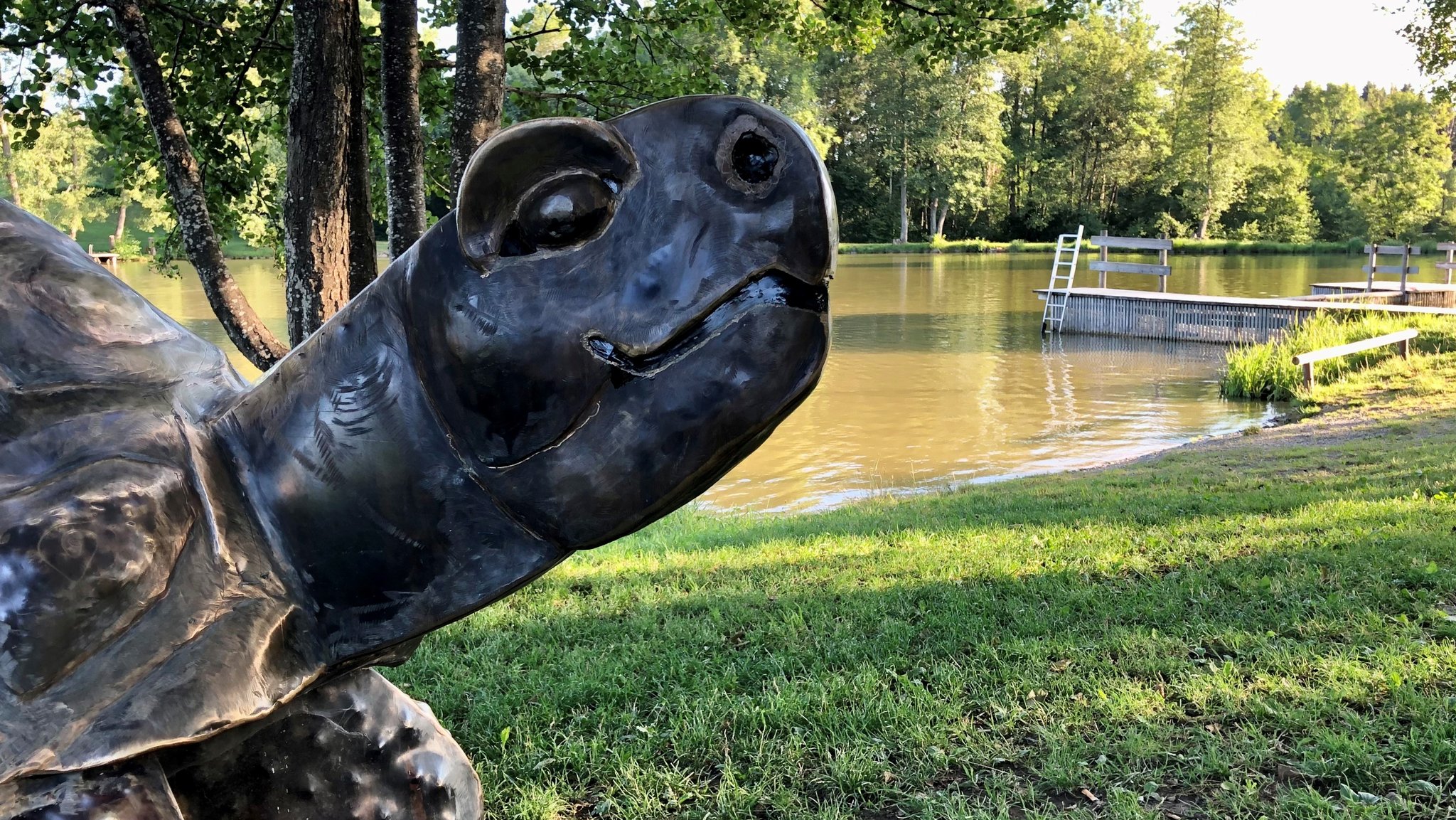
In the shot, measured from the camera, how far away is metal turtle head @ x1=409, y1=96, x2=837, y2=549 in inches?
32.2

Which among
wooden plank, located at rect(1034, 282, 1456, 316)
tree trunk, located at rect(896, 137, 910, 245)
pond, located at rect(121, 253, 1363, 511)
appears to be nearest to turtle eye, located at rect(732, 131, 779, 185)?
pond, located at rect(121, 253, 1363, 511)

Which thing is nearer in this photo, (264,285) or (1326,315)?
(1326,315)

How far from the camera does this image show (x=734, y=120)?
821 mm

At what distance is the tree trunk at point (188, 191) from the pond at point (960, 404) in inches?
127

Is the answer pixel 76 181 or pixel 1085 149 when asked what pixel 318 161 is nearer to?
pixel 76 181

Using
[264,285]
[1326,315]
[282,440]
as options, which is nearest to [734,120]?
[282,440]

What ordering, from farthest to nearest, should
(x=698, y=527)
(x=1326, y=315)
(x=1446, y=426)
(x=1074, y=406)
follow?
(x=1326, y=315) → (x=1074, y=406) → (x=1446, y=426) → (x=698, y=527)

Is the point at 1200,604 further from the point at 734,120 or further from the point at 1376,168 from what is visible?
the point at 1376,168

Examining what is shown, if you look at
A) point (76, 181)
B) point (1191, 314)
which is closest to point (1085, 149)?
point (1191, 314)

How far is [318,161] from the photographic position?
4.76 m

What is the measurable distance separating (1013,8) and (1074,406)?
8.74 m

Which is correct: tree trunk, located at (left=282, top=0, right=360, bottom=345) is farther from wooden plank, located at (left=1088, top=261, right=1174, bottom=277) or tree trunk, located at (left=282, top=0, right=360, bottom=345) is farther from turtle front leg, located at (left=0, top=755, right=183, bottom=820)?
wooden plank, located at (left=1088, top=261, right=1174, bottom=277)

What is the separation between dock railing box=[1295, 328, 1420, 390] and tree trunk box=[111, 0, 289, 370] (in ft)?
42.6

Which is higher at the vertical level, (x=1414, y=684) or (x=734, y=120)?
(x=734, y=120)
